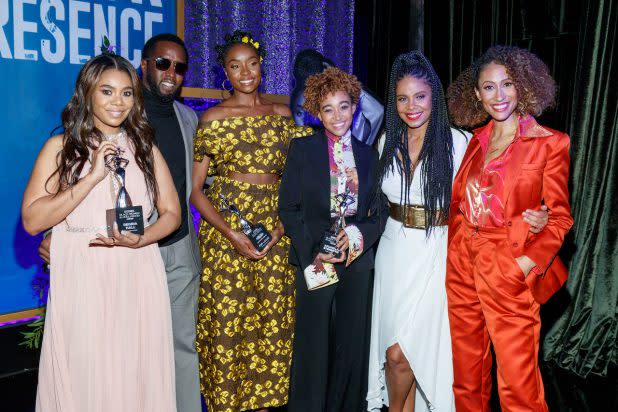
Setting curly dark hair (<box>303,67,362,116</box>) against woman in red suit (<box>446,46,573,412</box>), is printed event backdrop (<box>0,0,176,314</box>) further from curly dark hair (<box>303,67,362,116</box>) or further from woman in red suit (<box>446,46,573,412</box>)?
woman in red suit (<box>446,46,573,412</box>)

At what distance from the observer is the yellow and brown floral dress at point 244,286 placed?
126 inches

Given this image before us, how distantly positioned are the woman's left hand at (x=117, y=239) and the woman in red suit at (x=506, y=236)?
1522mm

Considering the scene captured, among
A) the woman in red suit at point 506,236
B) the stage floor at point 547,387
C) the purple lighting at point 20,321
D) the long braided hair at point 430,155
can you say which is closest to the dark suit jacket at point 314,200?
the long braided hair at point 430,155

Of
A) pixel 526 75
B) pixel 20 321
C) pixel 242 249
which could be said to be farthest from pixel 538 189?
pixel 20 321

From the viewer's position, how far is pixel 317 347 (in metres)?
3.08

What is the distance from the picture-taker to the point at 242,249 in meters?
3.16

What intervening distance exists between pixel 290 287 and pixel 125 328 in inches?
45.1

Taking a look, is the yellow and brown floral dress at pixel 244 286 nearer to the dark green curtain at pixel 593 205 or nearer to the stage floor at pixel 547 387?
the stage floor at pixel 547 387

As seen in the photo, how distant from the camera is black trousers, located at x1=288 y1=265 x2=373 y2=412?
121 inches

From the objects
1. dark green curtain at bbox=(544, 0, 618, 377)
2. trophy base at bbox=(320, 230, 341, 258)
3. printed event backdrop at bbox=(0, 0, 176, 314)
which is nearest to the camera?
trophy base at bbox=(320, 230, 341, 258)

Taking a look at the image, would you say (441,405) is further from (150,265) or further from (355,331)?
(150,265)

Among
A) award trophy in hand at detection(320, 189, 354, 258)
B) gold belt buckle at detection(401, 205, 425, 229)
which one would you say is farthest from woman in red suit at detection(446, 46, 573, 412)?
award trophy in hand at detection(320, 189, 354, 258)

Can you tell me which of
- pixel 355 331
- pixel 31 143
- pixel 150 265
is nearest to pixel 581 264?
pixel 355 331

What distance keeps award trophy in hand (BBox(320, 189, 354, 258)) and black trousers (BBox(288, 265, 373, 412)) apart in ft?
0.73
